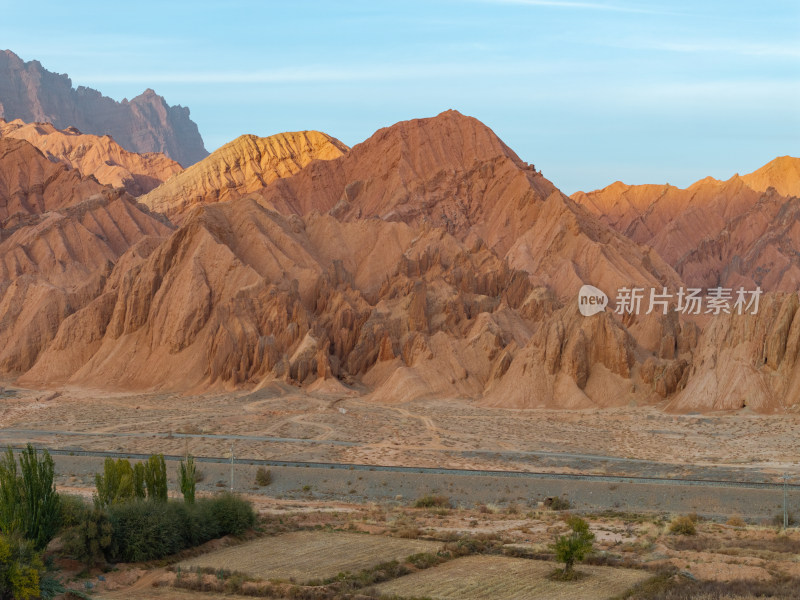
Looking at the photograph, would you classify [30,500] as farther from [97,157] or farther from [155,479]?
[97,157]

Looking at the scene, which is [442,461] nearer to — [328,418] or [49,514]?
[328,418]

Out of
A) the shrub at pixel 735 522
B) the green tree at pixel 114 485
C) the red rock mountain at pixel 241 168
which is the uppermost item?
the red rock mountain at pixel 241 168

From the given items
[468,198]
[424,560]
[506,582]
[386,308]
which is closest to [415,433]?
[386,308]

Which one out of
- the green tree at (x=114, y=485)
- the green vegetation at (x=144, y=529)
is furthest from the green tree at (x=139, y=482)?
the green vegetation at (x=144, y=529)

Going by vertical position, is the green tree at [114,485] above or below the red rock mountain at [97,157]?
below

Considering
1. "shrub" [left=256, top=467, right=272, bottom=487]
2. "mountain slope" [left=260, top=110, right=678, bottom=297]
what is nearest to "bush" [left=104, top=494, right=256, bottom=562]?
"shrub" [left=256, top=467, right=272, bottom=487]

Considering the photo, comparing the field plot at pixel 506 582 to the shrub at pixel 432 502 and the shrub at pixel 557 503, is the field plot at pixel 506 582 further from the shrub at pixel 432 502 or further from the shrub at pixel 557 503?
the shrub at pixel 557 503
